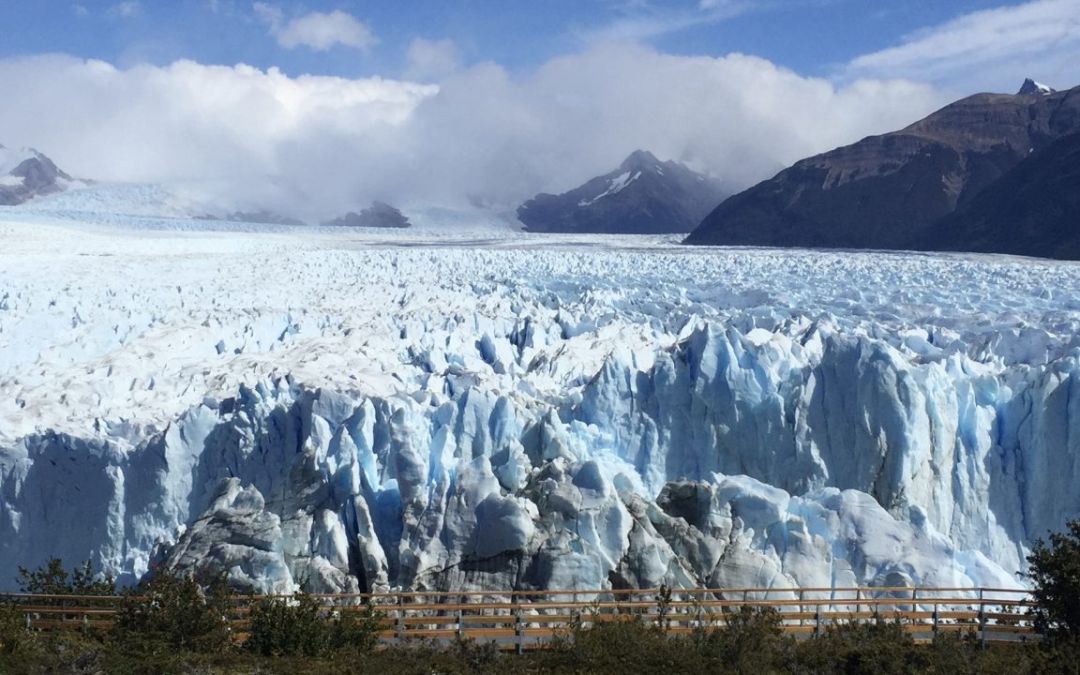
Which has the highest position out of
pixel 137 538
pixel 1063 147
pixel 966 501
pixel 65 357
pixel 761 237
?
pixel 1063 147

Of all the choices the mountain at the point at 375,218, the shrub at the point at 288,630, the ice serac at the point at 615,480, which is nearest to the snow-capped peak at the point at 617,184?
the mountain at the point at 375,218

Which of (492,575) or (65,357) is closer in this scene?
(492,575)

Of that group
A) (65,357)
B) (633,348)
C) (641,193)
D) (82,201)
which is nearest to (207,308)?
(65,357)

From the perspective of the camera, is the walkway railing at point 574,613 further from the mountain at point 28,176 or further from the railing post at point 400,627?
the mountain at point 28,176

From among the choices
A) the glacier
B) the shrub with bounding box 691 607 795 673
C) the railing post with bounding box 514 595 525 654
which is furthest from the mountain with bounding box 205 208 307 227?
the shrub with bounding box 691 607 795 673

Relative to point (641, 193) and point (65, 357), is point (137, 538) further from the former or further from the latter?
point (641, 193)

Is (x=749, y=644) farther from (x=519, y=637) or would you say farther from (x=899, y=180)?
(x=899, y=180)

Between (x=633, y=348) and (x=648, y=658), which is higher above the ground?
(x=633, y=348)
